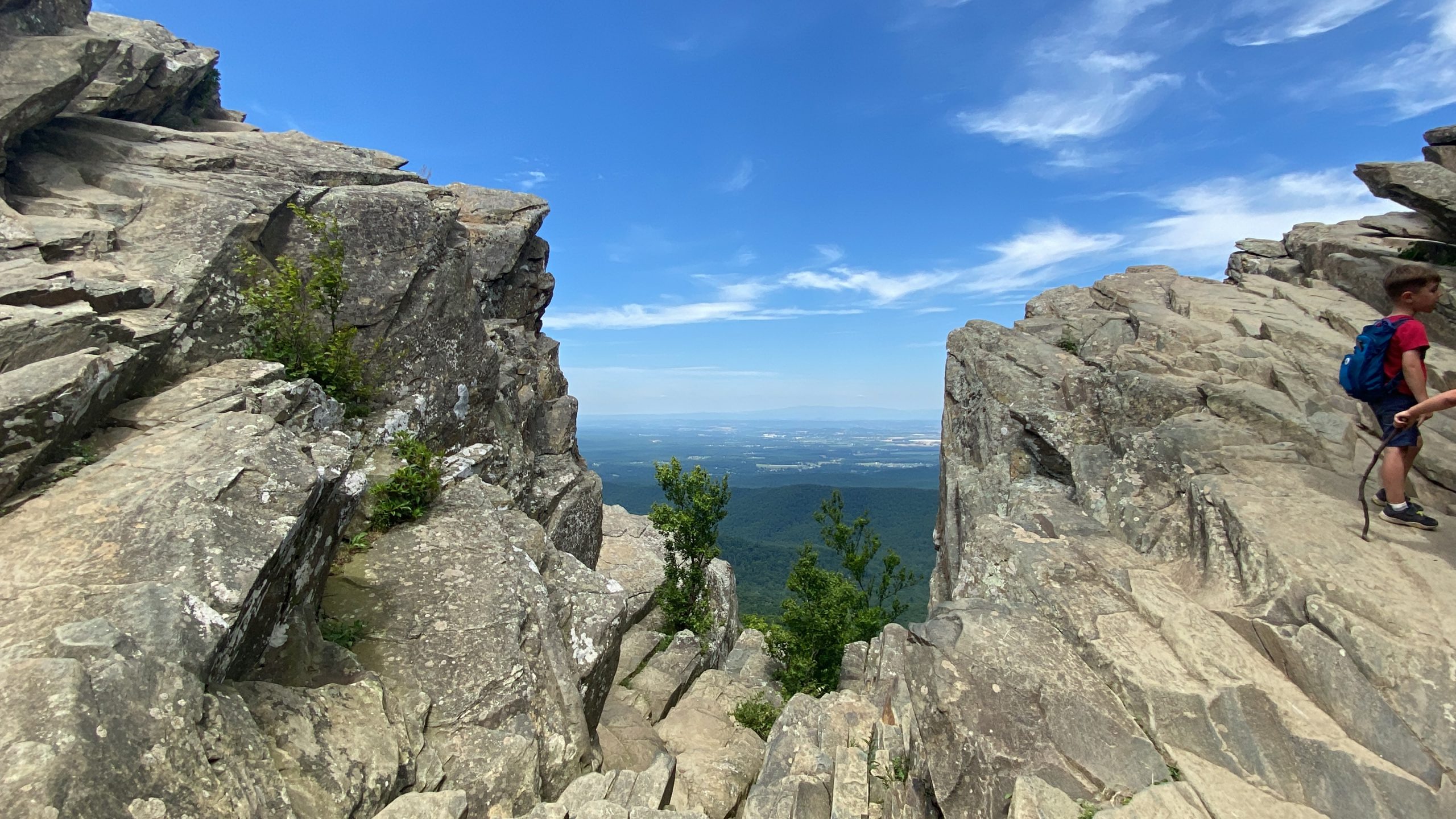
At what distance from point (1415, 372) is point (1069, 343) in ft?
54.2

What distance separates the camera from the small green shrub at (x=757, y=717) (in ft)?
62.0

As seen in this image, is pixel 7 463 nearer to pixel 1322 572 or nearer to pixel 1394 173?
pixel 1322 572

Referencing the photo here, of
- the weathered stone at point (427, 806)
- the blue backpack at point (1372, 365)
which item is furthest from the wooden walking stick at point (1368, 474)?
the weathered stone at point (427, 806)

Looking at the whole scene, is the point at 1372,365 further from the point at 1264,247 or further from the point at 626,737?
the point at 1264,247

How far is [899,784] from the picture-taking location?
35.1 feet

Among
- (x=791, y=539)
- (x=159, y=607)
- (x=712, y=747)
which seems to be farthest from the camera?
(x=791, y=539)

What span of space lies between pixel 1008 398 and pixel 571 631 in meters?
17.1

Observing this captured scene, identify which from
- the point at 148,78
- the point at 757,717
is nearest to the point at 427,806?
the point at 757,717

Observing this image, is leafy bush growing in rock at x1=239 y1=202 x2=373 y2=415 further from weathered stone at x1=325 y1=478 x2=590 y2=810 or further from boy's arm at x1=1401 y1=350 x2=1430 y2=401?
boy's arm at x1=1401 y1=350 x2=1430 y2=401

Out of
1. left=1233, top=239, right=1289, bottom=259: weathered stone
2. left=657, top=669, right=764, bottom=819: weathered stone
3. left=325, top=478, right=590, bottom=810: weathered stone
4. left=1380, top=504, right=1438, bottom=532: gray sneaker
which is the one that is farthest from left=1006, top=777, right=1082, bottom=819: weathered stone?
left=1233, top=239, right=1289, bottom=259: weathered stone

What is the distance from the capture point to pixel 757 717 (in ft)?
62.6

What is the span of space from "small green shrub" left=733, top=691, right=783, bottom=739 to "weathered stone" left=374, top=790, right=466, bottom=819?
12527 millimetres

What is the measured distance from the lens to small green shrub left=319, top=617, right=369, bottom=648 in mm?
10039

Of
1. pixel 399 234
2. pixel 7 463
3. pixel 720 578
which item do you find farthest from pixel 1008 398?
pixel 7 463
